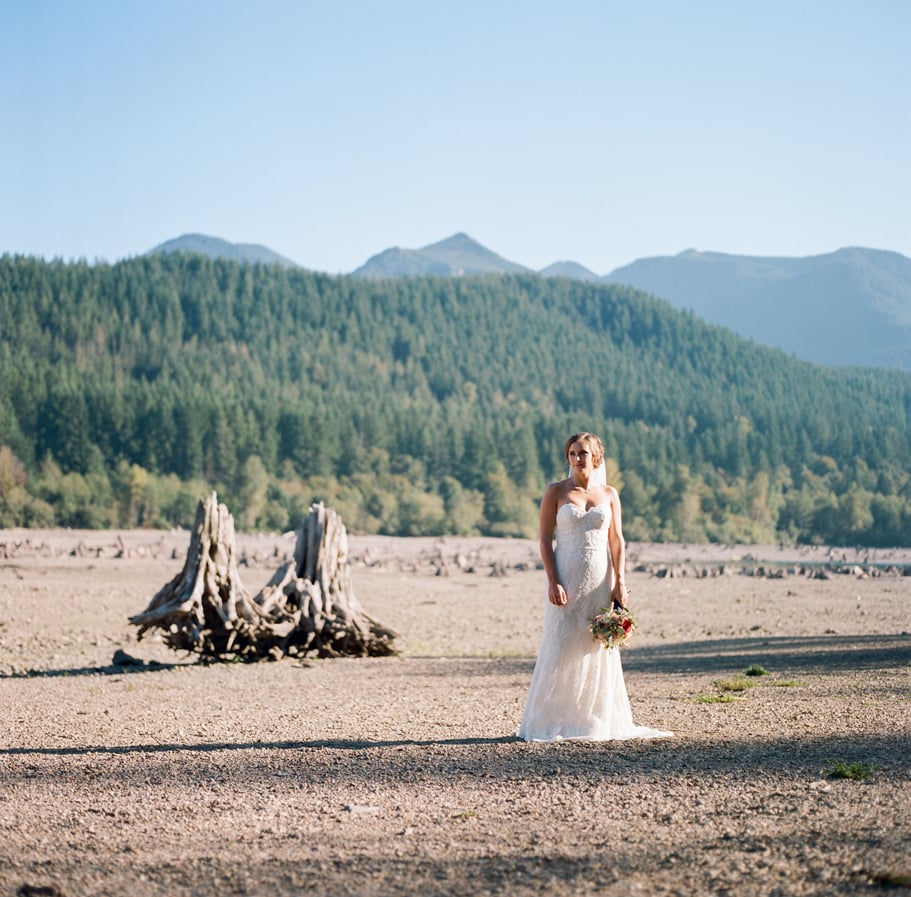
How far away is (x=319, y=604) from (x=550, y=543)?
30.8 feet

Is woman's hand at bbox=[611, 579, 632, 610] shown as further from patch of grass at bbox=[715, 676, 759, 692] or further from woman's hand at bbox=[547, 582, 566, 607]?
patch of grass at bbox=[715, 676, 759, 692]

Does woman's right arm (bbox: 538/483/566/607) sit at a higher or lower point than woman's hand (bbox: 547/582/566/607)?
higher

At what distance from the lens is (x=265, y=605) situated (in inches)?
731

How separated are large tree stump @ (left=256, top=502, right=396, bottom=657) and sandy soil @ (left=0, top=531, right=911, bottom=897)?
50 centimetres

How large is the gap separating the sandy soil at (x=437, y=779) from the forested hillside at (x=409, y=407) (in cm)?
5808

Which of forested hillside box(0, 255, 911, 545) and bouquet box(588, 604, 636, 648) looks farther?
forested hillside box(0, 255, 911, 545)

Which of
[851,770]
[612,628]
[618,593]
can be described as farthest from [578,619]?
[851,770]

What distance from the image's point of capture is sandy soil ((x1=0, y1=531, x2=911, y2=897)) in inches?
254

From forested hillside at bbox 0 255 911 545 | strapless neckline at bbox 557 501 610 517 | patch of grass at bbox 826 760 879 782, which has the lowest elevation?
patch of grass at bbox 826 760 879 782

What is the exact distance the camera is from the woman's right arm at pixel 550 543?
10.1 metres

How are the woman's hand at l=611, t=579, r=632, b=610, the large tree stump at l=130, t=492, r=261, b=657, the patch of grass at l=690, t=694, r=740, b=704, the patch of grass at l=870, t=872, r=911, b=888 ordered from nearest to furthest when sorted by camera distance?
the patch of grass at l=870, t=872, r=911, b=888, the woman's hand at l=611, t=579, r=632, b=610, the patch of grass at l=690, t=694, r=740, b=704, the large tree stump at l=130, t=492, r=261, b=657

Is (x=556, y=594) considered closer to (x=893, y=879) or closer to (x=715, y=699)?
(x=715, y=699)

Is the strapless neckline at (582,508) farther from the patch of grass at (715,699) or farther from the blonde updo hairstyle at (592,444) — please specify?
the patch of grass at (715,699)

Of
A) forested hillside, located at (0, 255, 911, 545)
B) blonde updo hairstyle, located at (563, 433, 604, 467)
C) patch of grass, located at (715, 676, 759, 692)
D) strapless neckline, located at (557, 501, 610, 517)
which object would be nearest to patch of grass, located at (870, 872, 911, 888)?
strapless neckline, located at (557, 501, 610, 517)
